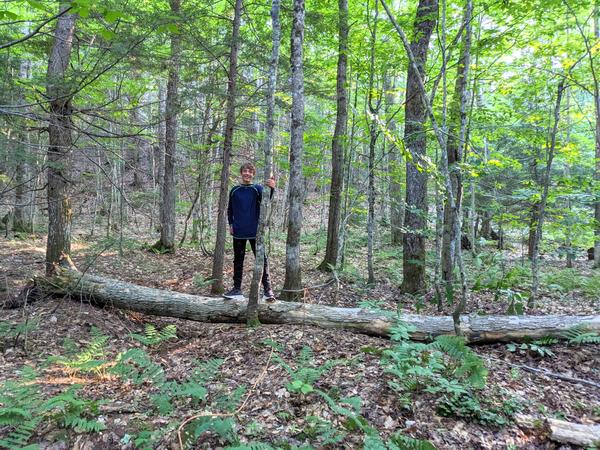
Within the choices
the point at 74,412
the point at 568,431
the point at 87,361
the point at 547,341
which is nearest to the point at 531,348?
the point at 547,341

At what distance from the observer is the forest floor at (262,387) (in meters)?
3.18

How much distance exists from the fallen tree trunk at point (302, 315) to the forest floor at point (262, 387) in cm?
20

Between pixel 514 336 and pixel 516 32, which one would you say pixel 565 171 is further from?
pixel 514 336

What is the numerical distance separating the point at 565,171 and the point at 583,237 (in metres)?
5.75

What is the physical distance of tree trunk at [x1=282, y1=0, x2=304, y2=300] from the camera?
5480 mm

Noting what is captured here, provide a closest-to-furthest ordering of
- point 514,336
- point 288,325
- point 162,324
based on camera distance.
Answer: point 514,336 → point 288,325 → point 162,324

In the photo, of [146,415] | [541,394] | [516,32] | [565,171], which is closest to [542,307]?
[541,394]

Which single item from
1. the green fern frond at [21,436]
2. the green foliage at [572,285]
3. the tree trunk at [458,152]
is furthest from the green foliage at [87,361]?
the green foliage at [572,285]

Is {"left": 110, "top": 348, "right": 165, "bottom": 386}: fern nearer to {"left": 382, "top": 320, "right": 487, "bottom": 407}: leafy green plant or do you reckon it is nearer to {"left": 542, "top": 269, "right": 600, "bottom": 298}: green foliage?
{"left": 382, "top": 320, "right": 487, "bottom": 407}: leafy green plant

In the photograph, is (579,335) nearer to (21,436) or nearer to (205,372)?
(205,372)

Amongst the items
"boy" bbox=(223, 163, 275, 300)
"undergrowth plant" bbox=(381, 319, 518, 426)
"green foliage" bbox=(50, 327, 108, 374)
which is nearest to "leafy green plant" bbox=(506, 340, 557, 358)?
"undergrowth plant" bbox=(381, 319, 518, 426)

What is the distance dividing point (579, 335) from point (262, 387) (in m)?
4.27

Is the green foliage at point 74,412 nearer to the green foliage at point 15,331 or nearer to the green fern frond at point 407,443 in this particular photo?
the green foliage at point 15,331

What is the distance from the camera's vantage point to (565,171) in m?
18.0
